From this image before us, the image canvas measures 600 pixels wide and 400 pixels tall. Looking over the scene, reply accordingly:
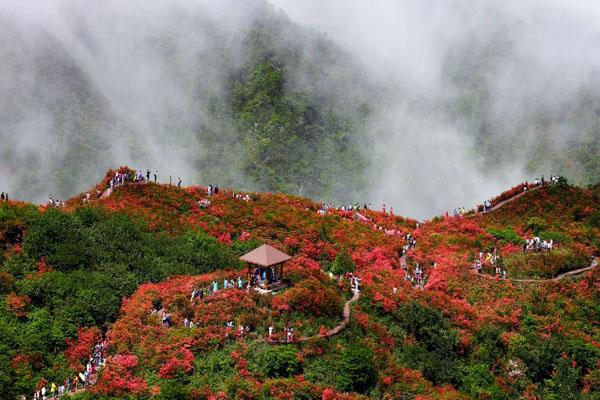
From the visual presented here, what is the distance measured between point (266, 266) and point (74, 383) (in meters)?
10.7

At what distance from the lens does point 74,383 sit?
3064cm

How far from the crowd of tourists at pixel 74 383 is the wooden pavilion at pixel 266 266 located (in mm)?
8642

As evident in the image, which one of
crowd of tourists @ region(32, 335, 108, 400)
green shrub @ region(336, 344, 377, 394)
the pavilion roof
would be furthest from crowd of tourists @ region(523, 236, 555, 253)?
crowd of tourists @ region(32, 335, 108, 400)

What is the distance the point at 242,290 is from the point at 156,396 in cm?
859

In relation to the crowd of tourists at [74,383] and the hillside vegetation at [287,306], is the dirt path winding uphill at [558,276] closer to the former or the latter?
the hillside vegetation at [287,306]

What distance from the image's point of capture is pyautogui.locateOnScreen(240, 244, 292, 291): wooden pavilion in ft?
113

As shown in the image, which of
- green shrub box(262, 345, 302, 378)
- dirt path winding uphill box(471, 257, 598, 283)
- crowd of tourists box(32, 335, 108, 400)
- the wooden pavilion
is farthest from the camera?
dirt path winding uphill box(471, 257, 598, 283)

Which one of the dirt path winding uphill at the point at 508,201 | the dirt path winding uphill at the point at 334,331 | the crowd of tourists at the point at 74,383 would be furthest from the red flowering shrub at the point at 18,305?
the dirt path winding uphill at the point at 508,201

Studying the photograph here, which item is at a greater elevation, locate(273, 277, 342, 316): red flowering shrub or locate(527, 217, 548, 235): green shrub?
locate(527, 217, 548, 235): green shrub

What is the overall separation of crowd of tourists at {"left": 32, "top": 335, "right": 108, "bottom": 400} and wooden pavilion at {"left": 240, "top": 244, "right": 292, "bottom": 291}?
28.4 ft

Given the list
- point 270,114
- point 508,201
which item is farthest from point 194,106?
point 508,201

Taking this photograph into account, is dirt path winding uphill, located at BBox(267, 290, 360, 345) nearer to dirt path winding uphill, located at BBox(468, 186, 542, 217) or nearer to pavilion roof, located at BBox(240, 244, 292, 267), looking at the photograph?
pavilion roof, located at BBox(240, 244, 292, 267)

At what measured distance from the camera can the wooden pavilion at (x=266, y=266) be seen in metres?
34.5

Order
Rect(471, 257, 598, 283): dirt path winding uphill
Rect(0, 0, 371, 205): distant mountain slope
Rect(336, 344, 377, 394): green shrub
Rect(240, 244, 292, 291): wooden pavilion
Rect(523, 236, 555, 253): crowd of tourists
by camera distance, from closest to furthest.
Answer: Rect(336, 344, 377, 394): green shrub, Rect(240, 244, 292, 291): wooden pavilion, Rect(471, 257, 598, 283): dirt path winding uphill, Rect(523, 236, 555, 253): crowd of tourists, Rect(0, 0, 371, 205): distant mountain slope
